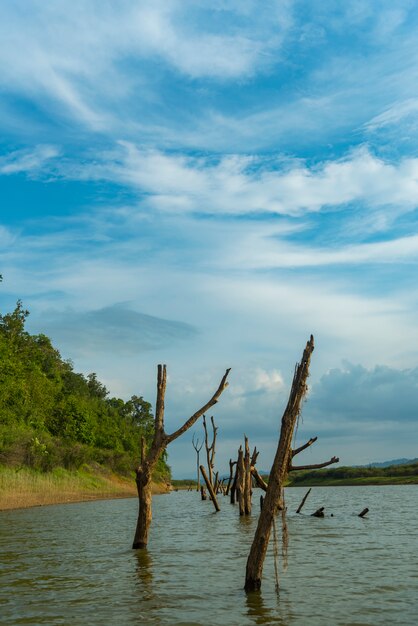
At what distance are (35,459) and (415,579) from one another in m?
48.0

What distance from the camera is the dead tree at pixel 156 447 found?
21312 millimetres

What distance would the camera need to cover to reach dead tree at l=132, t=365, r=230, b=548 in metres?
21.3

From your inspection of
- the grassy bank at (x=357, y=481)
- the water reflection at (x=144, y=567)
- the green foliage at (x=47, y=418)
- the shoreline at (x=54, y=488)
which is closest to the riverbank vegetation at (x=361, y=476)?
the grassy bank at (x=357, y=481)

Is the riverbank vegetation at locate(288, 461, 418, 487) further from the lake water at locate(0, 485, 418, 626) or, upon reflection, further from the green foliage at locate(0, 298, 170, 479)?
the lake water at locate(0, 485, 418, 626)

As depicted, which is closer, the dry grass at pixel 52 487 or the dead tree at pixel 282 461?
the dead tree at pixel 282 461

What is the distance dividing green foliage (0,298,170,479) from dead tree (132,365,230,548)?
108 ft

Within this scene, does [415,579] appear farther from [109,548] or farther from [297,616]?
[109,548]

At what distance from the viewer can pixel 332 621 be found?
11914 mm

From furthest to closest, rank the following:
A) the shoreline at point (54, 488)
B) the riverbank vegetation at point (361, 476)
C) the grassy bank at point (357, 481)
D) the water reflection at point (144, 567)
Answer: the riverbank vegetation at point (361, 476) < the grassy bank at point (357, 481) < the shoreline at point (54, 488) < the water reflection at point (144, 567)

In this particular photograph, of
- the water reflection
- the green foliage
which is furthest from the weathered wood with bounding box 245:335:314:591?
the green foliage

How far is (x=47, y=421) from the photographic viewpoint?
81.2 metres

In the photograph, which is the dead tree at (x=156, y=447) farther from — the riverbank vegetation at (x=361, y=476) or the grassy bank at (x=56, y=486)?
the riverbank vegetation at (x=361, y=476)

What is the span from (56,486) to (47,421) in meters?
22.3

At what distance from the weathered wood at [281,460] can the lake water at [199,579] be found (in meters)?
1.24
